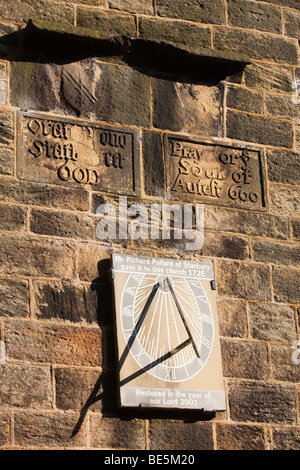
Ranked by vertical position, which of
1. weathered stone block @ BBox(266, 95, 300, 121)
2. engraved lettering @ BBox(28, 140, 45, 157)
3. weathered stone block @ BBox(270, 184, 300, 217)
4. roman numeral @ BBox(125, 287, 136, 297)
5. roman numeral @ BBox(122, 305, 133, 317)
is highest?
weathered stone block @ BBox(266, 95, 300, 121)

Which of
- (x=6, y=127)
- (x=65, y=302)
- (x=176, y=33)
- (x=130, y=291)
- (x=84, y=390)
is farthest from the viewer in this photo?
(x=176, y=33)

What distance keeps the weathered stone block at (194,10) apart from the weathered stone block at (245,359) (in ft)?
6.17

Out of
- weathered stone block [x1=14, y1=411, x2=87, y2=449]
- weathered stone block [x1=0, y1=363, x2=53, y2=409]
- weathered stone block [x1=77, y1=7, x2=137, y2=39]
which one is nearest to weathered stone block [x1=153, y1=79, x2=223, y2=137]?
weathered stone block [x1=77, y1=7, x2=137, y2=39]

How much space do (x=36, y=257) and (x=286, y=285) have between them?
4.48ft

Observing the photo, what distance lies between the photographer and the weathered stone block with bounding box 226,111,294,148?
668 cm

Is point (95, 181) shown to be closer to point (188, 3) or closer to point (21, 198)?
point (21, 198)

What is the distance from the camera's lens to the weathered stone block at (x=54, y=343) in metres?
5.70

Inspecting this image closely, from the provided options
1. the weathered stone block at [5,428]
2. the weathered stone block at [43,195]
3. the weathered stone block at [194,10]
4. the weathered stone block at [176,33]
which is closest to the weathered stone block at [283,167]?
the weathered stone block at [176,33]

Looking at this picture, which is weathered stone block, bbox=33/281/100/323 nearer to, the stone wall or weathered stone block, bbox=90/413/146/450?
the stone wall

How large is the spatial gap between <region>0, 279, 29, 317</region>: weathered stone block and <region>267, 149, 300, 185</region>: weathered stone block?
5.33 ft

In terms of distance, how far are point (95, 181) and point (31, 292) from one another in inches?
28.8

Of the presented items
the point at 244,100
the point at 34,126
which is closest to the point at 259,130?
the point at 244,100

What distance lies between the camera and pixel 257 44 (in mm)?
6941

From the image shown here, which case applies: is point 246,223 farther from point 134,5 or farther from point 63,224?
point 134,5
